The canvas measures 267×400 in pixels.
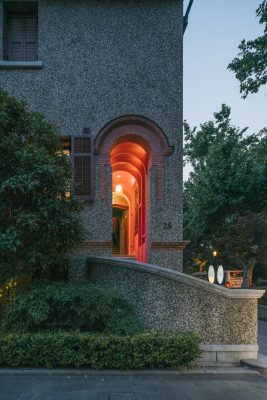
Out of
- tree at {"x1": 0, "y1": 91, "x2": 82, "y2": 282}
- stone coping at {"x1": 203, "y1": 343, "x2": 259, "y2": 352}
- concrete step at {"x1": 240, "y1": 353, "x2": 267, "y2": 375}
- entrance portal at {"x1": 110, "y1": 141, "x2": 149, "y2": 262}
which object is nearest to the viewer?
concrete step at {"x1": 240, "y1": 353, "x2": 267, "y2": 375}

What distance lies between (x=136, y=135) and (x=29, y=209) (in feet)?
15.3

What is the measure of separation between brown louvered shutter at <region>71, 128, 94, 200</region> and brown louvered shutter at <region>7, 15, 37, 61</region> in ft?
10.8

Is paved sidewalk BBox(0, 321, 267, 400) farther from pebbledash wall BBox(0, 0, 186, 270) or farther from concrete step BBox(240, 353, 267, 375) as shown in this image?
pebbledash wall BBox(0, 0, 186, 270)

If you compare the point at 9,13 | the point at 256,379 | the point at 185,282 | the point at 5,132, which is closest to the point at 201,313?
the point at 185,282

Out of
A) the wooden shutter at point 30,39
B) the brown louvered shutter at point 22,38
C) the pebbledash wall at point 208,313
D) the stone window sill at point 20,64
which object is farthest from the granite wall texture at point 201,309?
the brown louvered shutter at point 22,38

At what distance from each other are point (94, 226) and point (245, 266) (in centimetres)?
1586

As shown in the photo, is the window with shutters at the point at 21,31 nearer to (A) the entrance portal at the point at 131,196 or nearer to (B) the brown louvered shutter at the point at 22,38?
(B) the brown louvered shutter at the point at 22,38

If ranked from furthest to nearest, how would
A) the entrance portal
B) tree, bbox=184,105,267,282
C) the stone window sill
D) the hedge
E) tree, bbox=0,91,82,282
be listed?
tree, bbox=184,105,267,282 → the entrance portal → the stone window sill → tree, bbox=0,91,82,282 → the hedge

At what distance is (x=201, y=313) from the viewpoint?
7.89 meters

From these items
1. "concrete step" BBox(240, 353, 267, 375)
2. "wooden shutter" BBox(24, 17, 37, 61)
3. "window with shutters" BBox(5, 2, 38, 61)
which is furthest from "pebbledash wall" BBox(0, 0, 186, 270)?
"concrete step" BBox(240, 353, 267, 375)

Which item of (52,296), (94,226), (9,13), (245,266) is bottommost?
(245,266)

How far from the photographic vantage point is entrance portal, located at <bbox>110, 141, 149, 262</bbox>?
12.3m

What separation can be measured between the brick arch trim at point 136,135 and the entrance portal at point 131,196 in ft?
2.25

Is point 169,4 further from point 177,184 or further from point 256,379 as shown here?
point 256,379
